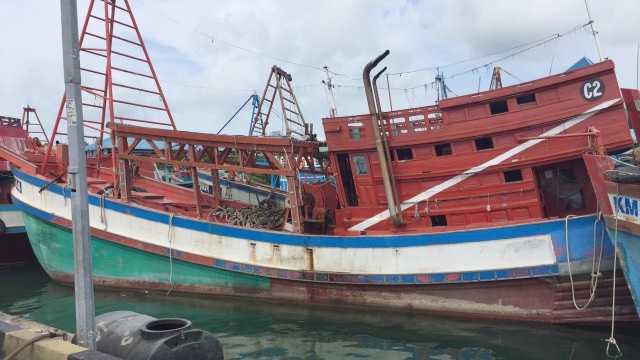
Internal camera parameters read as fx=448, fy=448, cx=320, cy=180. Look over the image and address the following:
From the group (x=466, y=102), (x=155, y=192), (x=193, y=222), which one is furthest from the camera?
(x=155, y=192)

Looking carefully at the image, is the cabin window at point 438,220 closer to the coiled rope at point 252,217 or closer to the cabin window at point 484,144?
the cabin window at point 484,144

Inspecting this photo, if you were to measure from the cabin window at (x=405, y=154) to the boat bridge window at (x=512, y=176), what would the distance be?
5.75ft

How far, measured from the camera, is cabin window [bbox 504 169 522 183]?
8.03 meters

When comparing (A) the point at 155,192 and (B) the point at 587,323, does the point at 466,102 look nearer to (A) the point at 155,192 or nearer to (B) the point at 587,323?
(B) the point at 587,323

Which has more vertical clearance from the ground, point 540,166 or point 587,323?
point 540,166

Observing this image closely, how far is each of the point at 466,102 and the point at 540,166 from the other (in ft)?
5.68

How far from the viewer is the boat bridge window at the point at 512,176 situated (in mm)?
8031

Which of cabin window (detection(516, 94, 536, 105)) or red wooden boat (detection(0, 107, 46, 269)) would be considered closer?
cabin window (detection(516, 94, 536, 105))

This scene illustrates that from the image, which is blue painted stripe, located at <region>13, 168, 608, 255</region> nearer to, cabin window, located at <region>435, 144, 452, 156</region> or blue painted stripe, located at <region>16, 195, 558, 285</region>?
blue painted stripe, located at <region>16, 195, 558, 285</region>

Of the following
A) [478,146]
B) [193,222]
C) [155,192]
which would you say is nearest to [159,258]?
[193,222]

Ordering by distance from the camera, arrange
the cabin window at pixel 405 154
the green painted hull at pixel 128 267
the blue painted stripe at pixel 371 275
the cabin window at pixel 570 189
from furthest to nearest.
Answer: the green painted hull at pixel 128 267
the cabin window at pixel 405 154
the cabin window at pixel 570 189
the blue painted stripe at pixel 371 275

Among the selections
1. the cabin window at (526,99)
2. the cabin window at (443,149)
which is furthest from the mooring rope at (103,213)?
the cabin window at (526,99)

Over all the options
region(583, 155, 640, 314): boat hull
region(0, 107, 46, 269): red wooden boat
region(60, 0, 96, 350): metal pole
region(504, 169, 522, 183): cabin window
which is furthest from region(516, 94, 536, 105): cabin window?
region(0, 107, 46, 269): red wooden boat

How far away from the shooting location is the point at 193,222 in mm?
9609
